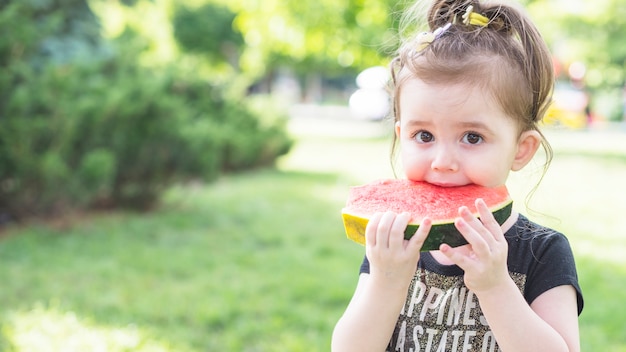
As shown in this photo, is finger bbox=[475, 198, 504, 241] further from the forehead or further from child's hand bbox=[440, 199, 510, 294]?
the forehead

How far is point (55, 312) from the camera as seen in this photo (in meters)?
4.79

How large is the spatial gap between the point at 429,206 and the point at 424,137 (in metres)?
0.19

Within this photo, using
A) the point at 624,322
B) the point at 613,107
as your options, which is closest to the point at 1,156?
the point at 624,322

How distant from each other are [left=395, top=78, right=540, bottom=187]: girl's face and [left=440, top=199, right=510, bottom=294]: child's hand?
0.22 meters

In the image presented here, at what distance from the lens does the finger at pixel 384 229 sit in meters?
1.71

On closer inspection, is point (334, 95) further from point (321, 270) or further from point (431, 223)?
point (431, 223)

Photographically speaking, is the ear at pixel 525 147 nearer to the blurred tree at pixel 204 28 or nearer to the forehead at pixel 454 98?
the forehead at pixel 454 98

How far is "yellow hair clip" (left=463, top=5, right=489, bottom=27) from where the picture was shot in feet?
6.42

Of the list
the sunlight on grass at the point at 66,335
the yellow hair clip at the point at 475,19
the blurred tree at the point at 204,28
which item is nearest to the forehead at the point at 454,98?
the yellow hair clip at the point at 475,19

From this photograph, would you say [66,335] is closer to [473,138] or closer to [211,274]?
[211,274]

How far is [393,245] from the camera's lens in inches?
67.2

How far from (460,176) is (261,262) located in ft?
15.0

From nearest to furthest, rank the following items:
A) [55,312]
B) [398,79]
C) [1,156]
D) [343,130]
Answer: [398,79], [55,312], [1,156], [343,130]

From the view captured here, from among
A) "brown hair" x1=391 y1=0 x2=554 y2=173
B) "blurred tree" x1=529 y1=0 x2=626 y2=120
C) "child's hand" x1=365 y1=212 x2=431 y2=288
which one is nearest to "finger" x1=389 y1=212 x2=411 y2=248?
"child's hand" x1=365 y1=212 x2=431 y2=288
